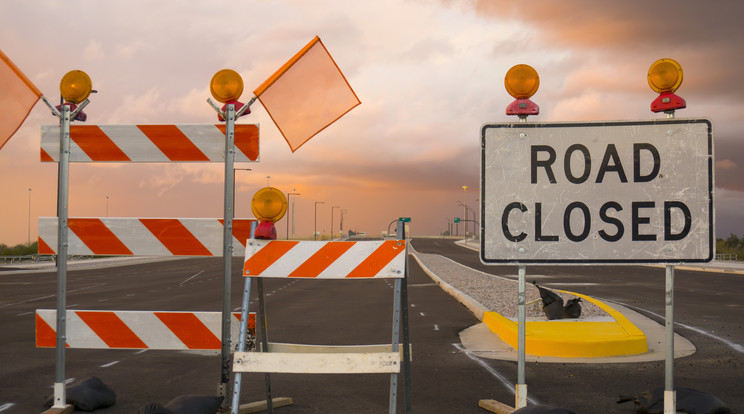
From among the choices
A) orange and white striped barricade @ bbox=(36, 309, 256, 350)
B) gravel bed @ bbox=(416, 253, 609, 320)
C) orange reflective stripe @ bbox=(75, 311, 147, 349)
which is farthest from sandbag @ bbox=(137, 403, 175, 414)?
gravel bed @ bbox=(416, 253, 609, 320)

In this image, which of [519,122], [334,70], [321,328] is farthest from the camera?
[321,328]

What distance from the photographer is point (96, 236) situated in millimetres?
5969

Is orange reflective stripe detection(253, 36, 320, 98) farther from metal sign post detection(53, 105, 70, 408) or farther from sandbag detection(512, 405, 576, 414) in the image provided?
sandbag detection(512, 405, 576, 414)

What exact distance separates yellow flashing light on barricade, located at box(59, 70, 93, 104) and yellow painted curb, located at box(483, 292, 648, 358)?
6.92 m

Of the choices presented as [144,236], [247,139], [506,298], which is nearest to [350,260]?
[247,139]

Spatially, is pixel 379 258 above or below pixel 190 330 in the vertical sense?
above

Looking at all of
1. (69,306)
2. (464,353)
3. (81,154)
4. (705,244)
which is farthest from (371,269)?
(69,306)

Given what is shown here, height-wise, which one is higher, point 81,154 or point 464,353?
point 81,154

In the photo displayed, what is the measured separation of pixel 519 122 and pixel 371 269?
169 centimetres

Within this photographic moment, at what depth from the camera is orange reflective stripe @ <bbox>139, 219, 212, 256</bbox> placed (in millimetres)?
5795

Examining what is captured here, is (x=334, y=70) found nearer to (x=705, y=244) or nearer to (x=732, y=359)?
(x=705, y=244)

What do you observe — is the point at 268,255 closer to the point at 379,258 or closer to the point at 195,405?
the point at 379,258

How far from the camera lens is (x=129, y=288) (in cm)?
2534

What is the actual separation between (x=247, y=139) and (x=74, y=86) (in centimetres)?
186
